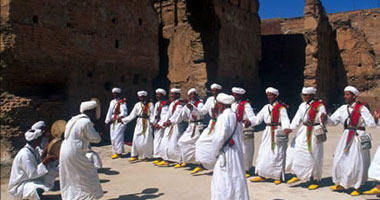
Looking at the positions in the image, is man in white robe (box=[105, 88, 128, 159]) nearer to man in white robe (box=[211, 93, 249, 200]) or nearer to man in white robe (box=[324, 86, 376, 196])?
man in white robe (box=[211, 93, 249, 200])

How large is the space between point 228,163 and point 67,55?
6784 mm

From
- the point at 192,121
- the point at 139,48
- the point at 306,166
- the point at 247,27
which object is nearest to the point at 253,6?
the point at 247,27

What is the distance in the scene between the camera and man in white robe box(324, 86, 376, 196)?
5.48 metres

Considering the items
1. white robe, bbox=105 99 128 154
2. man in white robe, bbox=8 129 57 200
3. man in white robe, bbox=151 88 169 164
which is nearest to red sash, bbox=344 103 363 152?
man in white robe, bbox=151 88 169 164

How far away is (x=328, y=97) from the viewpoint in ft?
59.5

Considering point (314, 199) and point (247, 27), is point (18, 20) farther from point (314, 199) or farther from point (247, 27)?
point (247, 27)

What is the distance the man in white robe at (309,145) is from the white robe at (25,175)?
4.12 meters

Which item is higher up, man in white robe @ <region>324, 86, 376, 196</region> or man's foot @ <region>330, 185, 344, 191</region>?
man in white robe @ <region>324, 86, 376, 196</region>

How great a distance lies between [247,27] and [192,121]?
962cm

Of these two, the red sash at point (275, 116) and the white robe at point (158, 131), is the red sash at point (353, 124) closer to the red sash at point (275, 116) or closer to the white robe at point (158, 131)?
the red sash at point (275, 116)

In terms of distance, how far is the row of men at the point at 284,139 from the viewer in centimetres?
550

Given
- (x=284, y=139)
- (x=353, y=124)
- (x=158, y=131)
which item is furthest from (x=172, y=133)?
(x=353, y=124)

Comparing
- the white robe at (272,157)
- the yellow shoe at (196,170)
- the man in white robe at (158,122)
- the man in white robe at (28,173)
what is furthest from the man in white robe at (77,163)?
the man in white robe at (158,122)

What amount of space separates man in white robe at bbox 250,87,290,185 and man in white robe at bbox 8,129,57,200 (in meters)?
3.63
